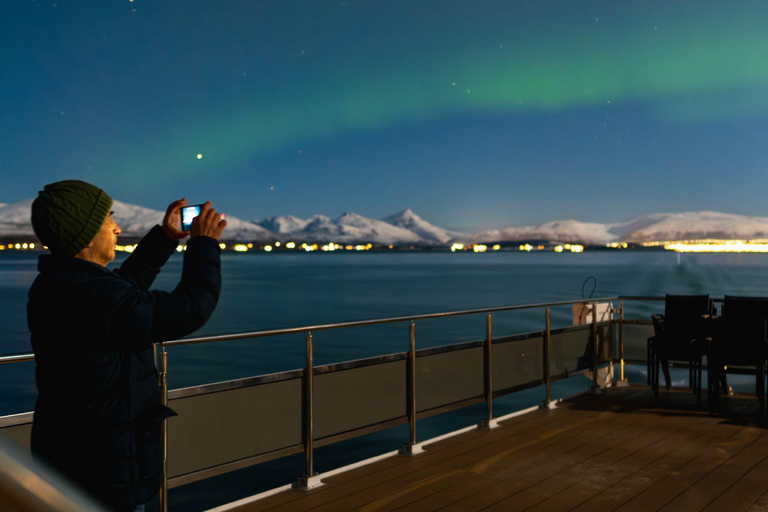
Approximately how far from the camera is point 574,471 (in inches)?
152

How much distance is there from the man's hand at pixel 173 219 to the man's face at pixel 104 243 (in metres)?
0.33

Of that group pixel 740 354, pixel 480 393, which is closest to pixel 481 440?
pixel 480 393

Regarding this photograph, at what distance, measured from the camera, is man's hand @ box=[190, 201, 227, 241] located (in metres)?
1.54

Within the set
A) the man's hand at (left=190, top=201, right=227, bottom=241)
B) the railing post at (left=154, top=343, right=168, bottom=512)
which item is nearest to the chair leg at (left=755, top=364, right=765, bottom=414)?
the railing post at (left=154, top=343, right=168, bottom=512)

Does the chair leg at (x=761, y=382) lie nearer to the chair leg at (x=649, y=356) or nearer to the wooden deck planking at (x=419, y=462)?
the chair leg at (x=649, y=356)

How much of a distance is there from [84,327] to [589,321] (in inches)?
239

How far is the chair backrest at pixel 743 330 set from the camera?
5.41 m

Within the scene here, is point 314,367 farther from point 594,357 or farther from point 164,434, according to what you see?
point 594,357

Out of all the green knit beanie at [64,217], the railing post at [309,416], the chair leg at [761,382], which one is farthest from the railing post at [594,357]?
the green knit beanie at [64,217]

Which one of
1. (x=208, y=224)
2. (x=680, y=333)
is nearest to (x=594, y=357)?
(x=680, y=333)

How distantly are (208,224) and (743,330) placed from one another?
17.0ft

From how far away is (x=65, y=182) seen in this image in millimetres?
1498

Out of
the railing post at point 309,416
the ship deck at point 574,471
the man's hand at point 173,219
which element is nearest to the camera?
the man's hand at point 173,219

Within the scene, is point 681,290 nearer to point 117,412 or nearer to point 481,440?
point 481,440
